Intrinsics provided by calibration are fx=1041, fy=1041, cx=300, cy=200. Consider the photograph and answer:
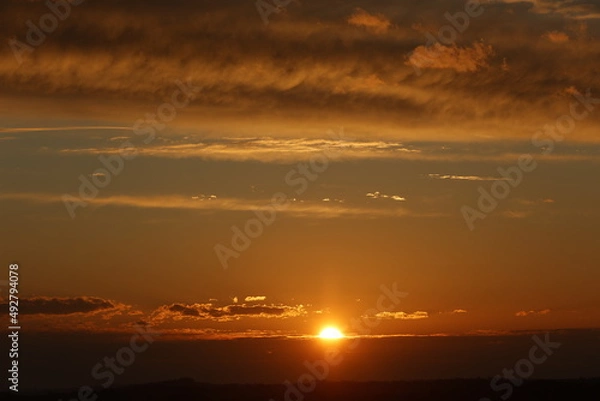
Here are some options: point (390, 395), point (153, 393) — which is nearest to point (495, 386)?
point (390, 395)

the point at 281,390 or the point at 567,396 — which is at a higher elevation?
the point at 281,390

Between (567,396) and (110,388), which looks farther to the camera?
(110,388)

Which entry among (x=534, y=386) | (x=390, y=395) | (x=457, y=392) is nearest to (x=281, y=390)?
(x=390, y=395)

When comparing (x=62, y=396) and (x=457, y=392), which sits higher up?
(x=62, y=396)

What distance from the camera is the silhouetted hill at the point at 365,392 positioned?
58.9 meters

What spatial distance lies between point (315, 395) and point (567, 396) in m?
14.2

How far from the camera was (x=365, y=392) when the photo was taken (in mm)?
60719

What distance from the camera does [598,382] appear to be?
61.6 m

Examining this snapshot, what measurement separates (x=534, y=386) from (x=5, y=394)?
106ft

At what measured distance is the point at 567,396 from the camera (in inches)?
2292

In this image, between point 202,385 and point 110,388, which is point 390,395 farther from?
point 110,388

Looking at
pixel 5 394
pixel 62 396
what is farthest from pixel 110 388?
pixel 5 394

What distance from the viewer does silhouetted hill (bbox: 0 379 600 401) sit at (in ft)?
193

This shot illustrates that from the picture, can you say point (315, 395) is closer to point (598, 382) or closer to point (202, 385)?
point (202, 385)
